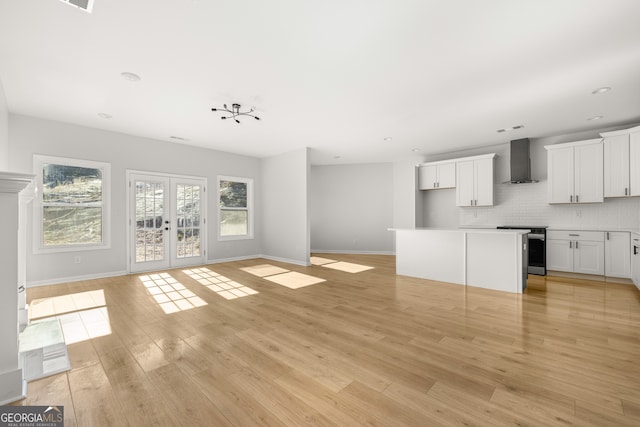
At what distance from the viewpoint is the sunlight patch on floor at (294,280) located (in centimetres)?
470

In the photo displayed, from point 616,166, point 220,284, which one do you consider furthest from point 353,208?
point 616,166

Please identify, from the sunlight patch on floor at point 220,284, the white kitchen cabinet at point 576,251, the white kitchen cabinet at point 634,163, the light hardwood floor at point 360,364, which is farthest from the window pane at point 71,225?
the white kitchen cabinet at point 634,163

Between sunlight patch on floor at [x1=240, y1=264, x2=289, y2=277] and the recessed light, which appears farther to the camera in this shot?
sunlight patch on floor at [x1=240, y1=264, x2=289, y2=277]

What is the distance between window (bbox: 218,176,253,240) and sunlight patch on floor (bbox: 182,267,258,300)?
4.83 ft

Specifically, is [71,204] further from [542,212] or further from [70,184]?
[542,212]

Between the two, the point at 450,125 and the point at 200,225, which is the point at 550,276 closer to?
the point at 450,125

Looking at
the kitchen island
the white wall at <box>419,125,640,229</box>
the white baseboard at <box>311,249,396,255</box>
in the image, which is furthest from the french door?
the white wall at <box>419,125,640,229</box>

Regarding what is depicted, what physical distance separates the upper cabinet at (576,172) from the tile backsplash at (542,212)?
1.31ft

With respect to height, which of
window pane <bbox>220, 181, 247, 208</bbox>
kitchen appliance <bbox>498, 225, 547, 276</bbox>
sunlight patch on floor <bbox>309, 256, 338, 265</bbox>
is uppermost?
window pane <bbox>220, 181, 247, 208</bbox>

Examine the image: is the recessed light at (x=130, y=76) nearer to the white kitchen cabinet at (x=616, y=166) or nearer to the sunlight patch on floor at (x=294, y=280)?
the sunlight patch on floor at (x=294, y=280)

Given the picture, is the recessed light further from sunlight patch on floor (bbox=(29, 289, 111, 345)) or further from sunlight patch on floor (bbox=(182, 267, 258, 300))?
sunlight patch on floor (bbox=(182, 267, 258, 300))

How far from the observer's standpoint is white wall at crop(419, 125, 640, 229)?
504 centimetres

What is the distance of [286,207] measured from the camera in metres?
6.95
